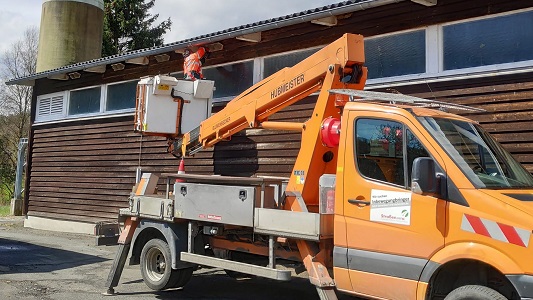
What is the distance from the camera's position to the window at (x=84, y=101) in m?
14.5

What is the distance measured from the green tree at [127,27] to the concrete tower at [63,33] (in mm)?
6632

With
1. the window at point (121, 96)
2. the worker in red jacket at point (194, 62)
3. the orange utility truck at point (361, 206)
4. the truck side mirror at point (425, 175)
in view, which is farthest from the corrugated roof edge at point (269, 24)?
the truck side mirror at point (425, 175)

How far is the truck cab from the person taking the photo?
421cm

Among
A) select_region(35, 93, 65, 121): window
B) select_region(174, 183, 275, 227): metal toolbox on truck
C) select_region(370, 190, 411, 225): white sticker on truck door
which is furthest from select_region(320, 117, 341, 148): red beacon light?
select_region(35, 93, 65, 121): window

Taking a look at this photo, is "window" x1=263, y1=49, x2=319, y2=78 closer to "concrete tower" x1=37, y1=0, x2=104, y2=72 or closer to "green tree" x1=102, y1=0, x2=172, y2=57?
"concrete tower" x1=37, y1=0, x2=104, y2=72

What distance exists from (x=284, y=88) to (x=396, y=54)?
3006mm

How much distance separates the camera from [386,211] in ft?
15.9

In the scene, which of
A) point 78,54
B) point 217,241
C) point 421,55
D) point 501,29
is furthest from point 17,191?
point 501,29

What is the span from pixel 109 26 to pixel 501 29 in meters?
25.5

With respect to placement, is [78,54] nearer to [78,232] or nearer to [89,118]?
[89,118]

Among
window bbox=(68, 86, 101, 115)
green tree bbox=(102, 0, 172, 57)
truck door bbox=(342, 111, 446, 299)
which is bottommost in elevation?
truck door bbox=(342, 111, 446, 299)

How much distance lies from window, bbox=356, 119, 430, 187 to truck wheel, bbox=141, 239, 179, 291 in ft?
10.7

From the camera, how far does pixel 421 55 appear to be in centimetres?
839

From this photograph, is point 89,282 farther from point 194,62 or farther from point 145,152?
point 145,152
